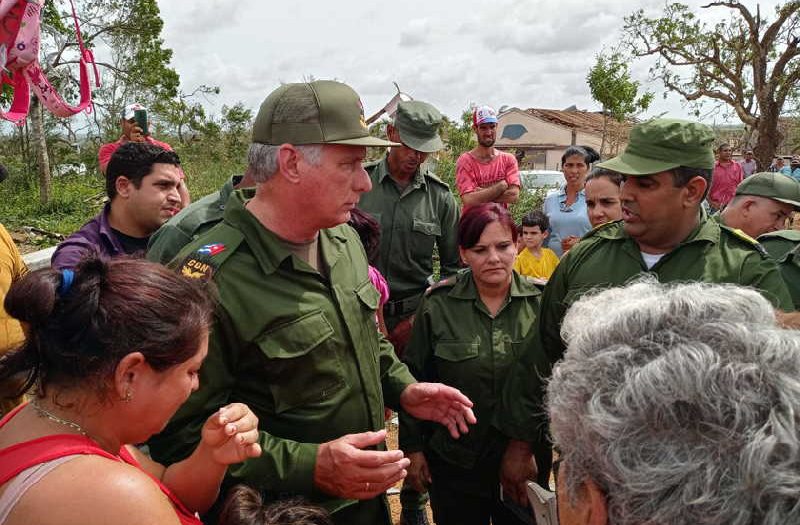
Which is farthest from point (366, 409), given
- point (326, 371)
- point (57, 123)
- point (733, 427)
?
point (57, 123)

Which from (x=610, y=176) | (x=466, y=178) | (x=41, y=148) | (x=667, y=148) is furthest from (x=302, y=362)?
(x=41, y=148)

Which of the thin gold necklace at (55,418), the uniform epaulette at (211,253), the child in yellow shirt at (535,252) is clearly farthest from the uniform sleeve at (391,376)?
the child in yellow shirt at (535,252)

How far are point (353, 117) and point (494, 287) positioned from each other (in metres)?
1.31

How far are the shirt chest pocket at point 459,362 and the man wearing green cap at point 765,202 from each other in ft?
6.66

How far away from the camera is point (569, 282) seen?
8.21 feet

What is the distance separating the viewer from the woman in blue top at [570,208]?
509 cm

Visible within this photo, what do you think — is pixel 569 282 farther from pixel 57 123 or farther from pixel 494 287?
pixel 57 123

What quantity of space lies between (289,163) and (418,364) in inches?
54.2

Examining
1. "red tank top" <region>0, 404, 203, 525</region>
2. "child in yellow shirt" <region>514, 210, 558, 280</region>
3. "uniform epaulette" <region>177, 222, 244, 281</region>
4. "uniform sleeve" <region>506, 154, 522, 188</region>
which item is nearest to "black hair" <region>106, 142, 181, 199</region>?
"uniform epaulette" <region>177, 222, 244, 281</region>

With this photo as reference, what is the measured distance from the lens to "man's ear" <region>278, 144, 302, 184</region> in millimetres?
2043

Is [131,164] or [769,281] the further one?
[131,164]

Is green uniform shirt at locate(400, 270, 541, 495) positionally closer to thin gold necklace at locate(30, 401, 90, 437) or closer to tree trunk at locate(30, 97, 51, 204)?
thin gold necklace at locate(30, 401, 90, 437)

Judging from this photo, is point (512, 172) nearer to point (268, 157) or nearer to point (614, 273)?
point (614, 273)

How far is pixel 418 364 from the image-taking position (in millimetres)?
3055
